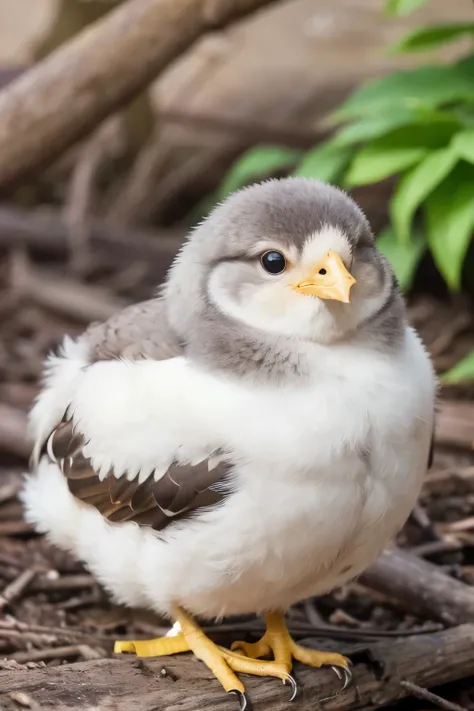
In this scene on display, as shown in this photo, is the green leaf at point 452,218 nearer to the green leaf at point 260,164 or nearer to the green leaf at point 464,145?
the green leaf at point 464,145

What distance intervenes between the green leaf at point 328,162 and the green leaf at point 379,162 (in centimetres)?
15

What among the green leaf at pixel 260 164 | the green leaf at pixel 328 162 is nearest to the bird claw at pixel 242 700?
the green leaf at pixel 328 162

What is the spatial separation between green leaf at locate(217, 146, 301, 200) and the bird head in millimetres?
1599

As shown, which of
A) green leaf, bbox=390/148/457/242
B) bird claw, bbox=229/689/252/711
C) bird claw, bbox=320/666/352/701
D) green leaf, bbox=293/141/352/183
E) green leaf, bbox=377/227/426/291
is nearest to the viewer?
bird claw, bbox=229/689/252/711

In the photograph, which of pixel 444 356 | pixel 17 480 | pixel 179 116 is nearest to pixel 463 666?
pixel 17 480

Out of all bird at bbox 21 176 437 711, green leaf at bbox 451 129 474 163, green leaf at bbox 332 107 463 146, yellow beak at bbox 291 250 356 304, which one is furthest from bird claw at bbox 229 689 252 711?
green leaf at bbox 332 107 463 146

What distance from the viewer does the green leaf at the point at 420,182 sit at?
7.58 ft

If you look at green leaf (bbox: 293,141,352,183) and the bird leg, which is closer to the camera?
the bird leg

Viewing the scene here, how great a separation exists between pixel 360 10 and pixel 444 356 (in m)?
2.05

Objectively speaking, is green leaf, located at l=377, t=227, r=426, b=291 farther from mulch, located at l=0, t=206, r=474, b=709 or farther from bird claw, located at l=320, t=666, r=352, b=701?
bird claw, located at l=320, t=666, r=352, b=701

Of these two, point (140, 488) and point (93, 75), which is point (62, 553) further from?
point (93, 75)

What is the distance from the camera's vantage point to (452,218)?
240cm

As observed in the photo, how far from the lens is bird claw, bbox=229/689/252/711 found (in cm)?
126

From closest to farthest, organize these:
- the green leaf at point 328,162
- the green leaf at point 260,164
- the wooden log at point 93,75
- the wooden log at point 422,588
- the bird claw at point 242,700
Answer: the bird claw at point 242,700 < the wooden log at point 422,588 < the wooden log at point 93,75 < the green leaf at point 328,162 < the green leaf at point 260,164
